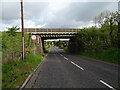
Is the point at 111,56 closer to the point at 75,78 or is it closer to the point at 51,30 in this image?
the point at 75,78

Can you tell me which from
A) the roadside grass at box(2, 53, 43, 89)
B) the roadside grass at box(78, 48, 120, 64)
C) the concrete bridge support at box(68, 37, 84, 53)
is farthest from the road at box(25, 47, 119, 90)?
the concrete bridge support at box(68, 37, 84, 53)

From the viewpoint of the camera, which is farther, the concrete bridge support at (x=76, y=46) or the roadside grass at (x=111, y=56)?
the concrete bridge support at (x=76, y=46)

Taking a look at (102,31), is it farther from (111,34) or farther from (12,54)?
(12,54)

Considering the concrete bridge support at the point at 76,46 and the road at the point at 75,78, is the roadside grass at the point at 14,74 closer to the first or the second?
the road at the point at 75,78

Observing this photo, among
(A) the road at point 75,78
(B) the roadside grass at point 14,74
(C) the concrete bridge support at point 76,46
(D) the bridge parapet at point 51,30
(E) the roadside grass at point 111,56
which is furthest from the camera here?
(C) the concrete bridge support at point 76,46

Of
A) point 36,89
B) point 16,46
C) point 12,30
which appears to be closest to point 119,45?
point 16,46

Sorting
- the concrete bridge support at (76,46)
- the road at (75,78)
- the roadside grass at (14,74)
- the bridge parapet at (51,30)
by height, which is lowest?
the road at (75,78)

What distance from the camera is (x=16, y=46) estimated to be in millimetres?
20875

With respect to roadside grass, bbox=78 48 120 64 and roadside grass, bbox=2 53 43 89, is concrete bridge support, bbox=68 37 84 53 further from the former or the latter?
roadside grass, bbox=2 53 43 89

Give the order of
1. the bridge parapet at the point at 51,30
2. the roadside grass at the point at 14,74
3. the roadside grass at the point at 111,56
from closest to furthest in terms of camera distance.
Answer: the roadside grass at the point at 14,74 < the roadside grass at the point at 111,56 < the bridge parapet at the point at 51,30

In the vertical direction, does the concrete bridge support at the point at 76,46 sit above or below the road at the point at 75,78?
above

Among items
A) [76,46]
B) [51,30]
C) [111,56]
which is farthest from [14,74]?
[76,46]

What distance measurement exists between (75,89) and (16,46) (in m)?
16.2

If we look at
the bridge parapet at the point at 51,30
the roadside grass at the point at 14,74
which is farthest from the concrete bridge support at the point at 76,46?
the roadside grass at the point at 14,74
